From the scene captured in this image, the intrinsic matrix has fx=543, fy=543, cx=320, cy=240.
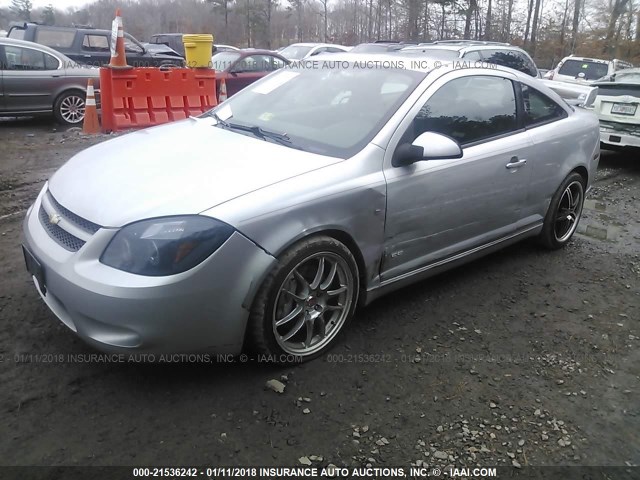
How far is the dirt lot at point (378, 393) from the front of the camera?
2.33 meters

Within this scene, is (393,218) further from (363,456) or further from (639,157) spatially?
(639,157)

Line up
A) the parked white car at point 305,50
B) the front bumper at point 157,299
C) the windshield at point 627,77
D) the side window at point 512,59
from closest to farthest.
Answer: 1. the front bumper at point 157,299
2. the windshield at point 627,77
3. the side window at point 512,59
4. the parked white car at point 305,50

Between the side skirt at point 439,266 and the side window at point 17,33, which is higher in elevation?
the side window at point 17,33

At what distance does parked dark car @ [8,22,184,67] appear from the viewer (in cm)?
1352

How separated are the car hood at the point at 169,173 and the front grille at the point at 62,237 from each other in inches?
4.5

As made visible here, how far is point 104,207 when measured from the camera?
2.53 m

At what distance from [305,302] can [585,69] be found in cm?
1517

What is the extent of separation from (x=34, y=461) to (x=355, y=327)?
1.81 metres

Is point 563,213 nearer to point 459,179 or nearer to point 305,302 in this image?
point 459,179

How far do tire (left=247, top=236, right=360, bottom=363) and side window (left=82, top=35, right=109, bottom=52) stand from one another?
13685 mm

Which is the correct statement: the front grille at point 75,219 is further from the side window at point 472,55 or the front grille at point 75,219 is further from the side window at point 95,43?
the side window at point 95,43

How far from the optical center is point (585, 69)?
49.4 ft

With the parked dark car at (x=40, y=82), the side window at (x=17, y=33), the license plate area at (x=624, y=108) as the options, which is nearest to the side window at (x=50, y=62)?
the parked dark car at (x=40, y=82)

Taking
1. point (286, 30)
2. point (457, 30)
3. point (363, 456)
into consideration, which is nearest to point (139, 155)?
point (363, 456)
